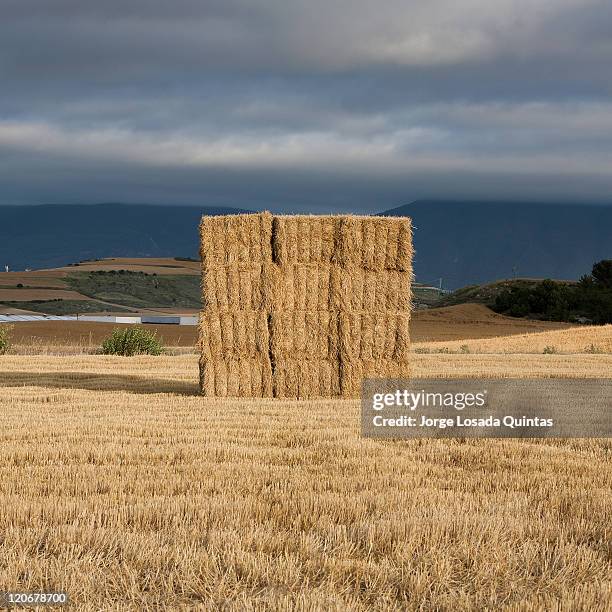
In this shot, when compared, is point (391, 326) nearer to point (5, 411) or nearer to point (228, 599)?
point (5, 411)

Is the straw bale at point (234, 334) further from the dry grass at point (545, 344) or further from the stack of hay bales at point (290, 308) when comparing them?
the dry grass at point (545, 344)

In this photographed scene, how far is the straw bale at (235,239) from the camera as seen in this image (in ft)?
58.9

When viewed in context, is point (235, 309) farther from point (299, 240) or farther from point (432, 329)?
point (432, 329)

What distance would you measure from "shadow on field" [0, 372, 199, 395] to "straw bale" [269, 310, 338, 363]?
6.69 feet

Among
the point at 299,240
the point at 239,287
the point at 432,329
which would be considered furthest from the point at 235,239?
the point at 432,329

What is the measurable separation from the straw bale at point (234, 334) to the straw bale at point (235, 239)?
99 centimetres

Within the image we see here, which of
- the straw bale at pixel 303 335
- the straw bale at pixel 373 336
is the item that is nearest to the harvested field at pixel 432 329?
the straw bale at pixel 373 336

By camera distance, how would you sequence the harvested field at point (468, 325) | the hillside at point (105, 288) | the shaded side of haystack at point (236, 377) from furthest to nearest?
the hillside at point (105, 288), the harvested field at point (468, 325), the shaded side of haystack at point (236, 377)

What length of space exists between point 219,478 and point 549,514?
311 cm

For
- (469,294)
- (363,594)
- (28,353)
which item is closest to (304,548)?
(363,594)

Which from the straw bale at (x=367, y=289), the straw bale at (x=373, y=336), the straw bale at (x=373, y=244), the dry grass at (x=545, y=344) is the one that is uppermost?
the straw bale at (x=373, y=244)

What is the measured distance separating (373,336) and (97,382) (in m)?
6.58

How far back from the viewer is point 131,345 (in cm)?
3173

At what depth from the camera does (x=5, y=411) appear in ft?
49.3
